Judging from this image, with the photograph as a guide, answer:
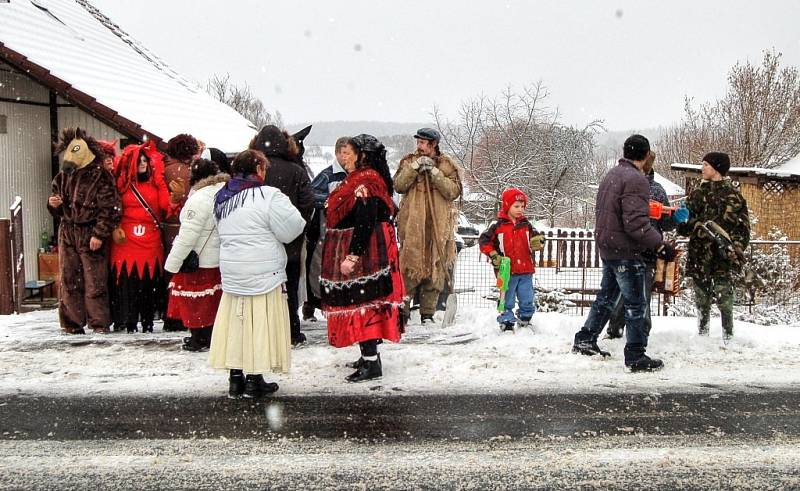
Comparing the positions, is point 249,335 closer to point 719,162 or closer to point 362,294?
point 362,294

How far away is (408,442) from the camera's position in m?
4.21

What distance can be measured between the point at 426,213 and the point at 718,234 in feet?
9.48

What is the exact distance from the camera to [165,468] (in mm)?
3836

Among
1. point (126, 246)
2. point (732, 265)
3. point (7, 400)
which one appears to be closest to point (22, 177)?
point (126, 246)

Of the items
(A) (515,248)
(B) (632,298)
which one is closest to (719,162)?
(B) (632,298)

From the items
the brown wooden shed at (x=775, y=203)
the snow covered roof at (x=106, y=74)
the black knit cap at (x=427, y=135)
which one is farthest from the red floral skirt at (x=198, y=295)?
the brown wooden shed at (x=775, y=203)

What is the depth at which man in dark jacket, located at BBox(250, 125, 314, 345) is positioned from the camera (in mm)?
6414

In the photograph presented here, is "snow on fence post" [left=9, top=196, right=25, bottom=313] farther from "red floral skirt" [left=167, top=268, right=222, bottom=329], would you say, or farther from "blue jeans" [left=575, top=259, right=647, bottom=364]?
"blue jeans" [left=575, top=259, right=647, bottom=364]

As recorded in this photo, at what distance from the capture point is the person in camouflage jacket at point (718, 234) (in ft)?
21.3

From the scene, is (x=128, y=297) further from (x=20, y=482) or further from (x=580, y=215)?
(x=580, y=215)

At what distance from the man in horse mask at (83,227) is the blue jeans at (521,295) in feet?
13.4

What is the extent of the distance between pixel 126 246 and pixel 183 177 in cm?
91

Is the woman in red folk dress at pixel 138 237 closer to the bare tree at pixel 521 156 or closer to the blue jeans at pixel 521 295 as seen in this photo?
the blue jeans at pixel 521 295

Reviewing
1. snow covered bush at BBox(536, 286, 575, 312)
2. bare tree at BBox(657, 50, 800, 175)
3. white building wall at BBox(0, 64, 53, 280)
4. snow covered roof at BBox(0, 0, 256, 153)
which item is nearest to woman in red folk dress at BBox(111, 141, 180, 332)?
snow covered roof at BBox(0, 0, 256, 153)
